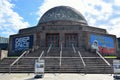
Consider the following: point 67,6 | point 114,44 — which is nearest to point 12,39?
point 67,6

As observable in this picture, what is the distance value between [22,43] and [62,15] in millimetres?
7948

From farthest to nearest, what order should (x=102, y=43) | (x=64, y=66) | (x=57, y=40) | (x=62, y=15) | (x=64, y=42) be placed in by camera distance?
(x=62, y=15) < (x=102, y=43) < (x=57, y=40) < (x=64, y=42) < (x=64, y=66)

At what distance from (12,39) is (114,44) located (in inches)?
561

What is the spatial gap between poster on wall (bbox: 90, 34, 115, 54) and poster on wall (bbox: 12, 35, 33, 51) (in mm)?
7739

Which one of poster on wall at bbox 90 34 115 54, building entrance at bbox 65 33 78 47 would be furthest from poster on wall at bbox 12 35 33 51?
poster on wall at bbox 90 34 115 54

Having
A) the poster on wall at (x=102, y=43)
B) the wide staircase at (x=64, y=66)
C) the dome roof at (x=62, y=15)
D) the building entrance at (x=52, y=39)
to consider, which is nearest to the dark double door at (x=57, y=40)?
the building entrance at (x=52, y=39)

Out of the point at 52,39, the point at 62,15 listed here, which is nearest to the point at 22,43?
the point at 52,39

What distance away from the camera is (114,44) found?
2414 centimetres

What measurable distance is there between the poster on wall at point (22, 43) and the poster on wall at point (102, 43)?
305 inches

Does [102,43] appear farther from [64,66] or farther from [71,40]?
[64,66]

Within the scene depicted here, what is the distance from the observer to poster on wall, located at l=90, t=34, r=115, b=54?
861 inches

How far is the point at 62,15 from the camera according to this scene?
89.7ft

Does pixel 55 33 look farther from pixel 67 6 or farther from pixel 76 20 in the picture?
pixel 67 6

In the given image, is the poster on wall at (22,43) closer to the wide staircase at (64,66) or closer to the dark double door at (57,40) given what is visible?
the dark double door at (57,40)
